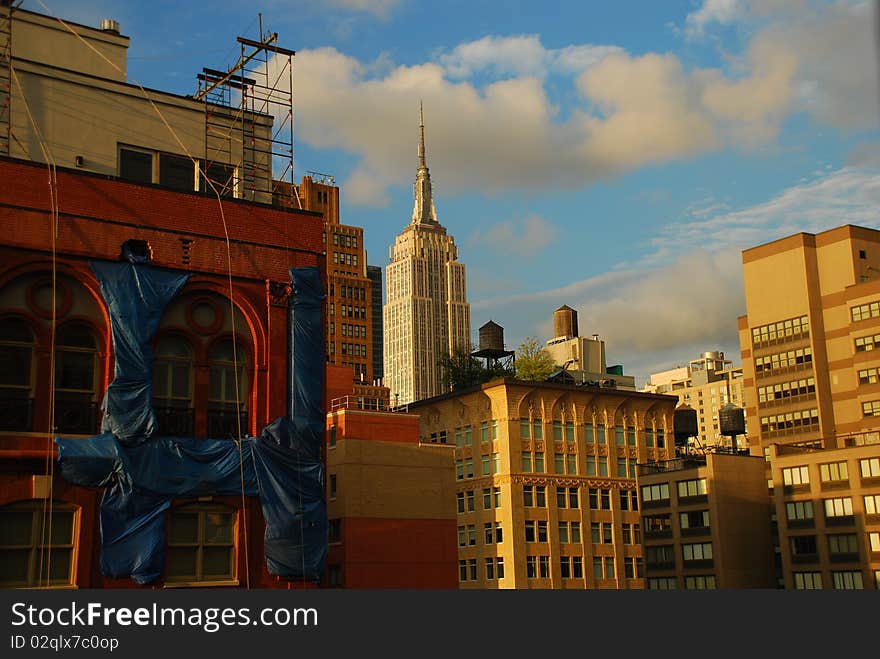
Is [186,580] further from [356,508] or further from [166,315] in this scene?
[356,508]

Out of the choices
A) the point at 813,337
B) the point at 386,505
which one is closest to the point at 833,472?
the point at 813,337

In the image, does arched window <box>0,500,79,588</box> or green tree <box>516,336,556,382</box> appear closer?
arched window <box>0,500,79,588</box>

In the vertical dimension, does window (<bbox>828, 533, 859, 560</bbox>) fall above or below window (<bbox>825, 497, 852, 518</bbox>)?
below

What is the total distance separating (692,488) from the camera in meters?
91.4

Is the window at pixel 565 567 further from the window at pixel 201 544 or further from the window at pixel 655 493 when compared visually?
the window at pixel 201 544

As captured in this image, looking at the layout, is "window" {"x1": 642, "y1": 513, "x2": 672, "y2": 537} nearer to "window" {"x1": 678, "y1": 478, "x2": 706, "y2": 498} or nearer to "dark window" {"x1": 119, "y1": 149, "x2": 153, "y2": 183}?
"window" {"x1": 678, "y1": 478, "x2": 706, "y2": 498}

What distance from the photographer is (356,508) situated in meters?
62.0

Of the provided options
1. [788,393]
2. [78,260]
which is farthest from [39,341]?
[788,393]

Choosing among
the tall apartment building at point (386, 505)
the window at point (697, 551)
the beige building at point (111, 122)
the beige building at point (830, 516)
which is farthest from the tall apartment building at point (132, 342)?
the window at point (697, 551)

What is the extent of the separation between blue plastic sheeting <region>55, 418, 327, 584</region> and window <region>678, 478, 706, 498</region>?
58.1 meters

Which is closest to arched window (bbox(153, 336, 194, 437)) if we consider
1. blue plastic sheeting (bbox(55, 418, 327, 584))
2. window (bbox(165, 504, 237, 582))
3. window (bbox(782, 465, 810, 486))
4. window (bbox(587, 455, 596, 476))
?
blue plastic sheeting (bbox(55, 418, 327, 584))

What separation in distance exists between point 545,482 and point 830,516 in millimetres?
22295

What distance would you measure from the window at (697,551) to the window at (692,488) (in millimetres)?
4098

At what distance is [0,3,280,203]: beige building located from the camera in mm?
44625
